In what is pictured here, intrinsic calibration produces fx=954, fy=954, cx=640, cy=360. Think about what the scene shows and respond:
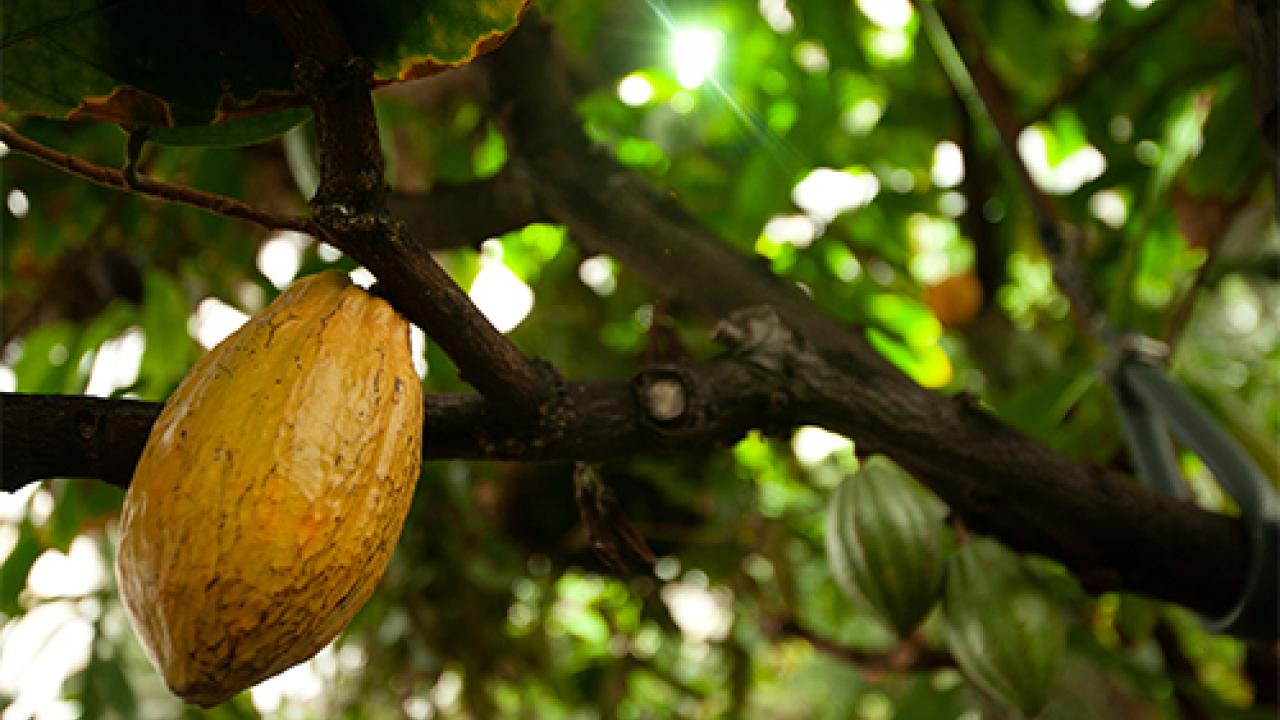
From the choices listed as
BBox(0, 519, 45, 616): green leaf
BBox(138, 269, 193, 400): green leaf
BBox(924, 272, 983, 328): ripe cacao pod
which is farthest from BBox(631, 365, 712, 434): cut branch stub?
BBox(924, 272, 983, 328): ripe cacao pod

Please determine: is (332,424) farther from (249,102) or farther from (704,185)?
(704,185)

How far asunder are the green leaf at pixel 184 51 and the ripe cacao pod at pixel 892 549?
53 centimetres

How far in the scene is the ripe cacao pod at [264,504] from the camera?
354 mm

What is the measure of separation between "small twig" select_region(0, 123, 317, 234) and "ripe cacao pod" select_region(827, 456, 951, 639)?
55 centimetres

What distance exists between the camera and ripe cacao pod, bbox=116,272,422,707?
1.16 feet

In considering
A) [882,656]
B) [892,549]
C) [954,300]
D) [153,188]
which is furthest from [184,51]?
[954,300]

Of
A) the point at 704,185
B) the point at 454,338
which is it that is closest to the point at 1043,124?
the point at 704,185

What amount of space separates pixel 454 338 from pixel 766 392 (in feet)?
0.82

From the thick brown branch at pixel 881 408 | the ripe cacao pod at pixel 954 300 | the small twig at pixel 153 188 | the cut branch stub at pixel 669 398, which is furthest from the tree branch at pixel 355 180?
the ripe cacao pod at pixel 954 300

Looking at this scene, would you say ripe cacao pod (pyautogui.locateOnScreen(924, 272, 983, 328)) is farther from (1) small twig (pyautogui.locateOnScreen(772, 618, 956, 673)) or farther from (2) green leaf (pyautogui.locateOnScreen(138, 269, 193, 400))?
(2) green leaf (pyautogui.locateOnScreen(138, 269, 193, 400))

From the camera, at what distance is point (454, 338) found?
1.44 ft

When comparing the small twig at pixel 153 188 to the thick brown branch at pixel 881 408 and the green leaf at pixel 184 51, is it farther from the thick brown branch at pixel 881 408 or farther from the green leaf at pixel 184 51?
the thick brown branch at pixel 881 408

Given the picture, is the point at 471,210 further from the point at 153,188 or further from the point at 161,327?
the point at 161,327

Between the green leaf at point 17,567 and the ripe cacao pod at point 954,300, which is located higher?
the ripe cacao pod at point 954,300
